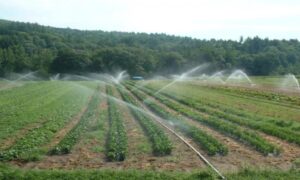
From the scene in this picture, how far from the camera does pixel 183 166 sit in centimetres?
1381

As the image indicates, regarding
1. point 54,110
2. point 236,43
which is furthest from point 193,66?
point 54,110

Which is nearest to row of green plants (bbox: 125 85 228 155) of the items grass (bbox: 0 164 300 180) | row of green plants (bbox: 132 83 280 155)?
row of green plants (bbox: 132 83 280 155)

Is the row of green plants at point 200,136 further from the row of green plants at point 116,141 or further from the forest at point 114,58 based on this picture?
the forest at point 114,58

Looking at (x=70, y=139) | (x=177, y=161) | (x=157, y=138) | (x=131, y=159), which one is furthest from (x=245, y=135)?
(x=70, y=139)

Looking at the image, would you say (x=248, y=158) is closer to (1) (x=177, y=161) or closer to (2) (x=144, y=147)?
(1) (x=177, y=161)

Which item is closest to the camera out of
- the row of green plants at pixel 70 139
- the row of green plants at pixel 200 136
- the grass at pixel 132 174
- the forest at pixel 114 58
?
the grass at pixel 132 174

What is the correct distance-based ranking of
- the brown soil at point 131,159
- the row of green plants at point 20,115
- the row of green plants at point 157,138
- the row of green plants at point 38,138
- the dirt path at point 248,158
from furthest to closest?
the row of green plants at point 20,115 → the row of green plants at point 157,138 → the row of green plants at point 38,138 → the dirt path at point 248,158 → the brown soil at point 131,159

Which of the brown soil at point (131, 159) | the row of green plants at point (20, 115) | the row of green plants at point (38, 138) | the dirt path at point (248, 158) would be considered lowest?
the row of green plants at point (20, 115)

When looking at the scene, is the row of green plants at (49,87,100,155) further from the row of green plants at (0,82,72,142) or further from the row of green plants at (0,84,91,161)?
the row of green plants at (0,82,72,142)

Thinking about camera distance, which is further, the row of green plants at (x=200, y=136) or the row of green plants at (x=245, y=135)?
the row of green plants at (x=245, y=135)

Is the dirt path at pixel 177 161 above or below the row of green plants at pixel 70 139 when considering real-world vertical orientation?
above

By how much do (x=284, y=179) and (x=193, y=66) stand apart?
125666 millimetres

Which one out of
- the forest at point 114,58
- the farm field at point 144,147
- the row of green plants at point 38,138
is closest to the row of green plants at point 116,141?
the farm field at point 144,147

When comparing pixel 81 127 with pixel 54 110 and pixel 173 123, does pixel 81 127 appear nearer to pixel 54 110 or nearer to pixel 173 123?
pixel 173 123
